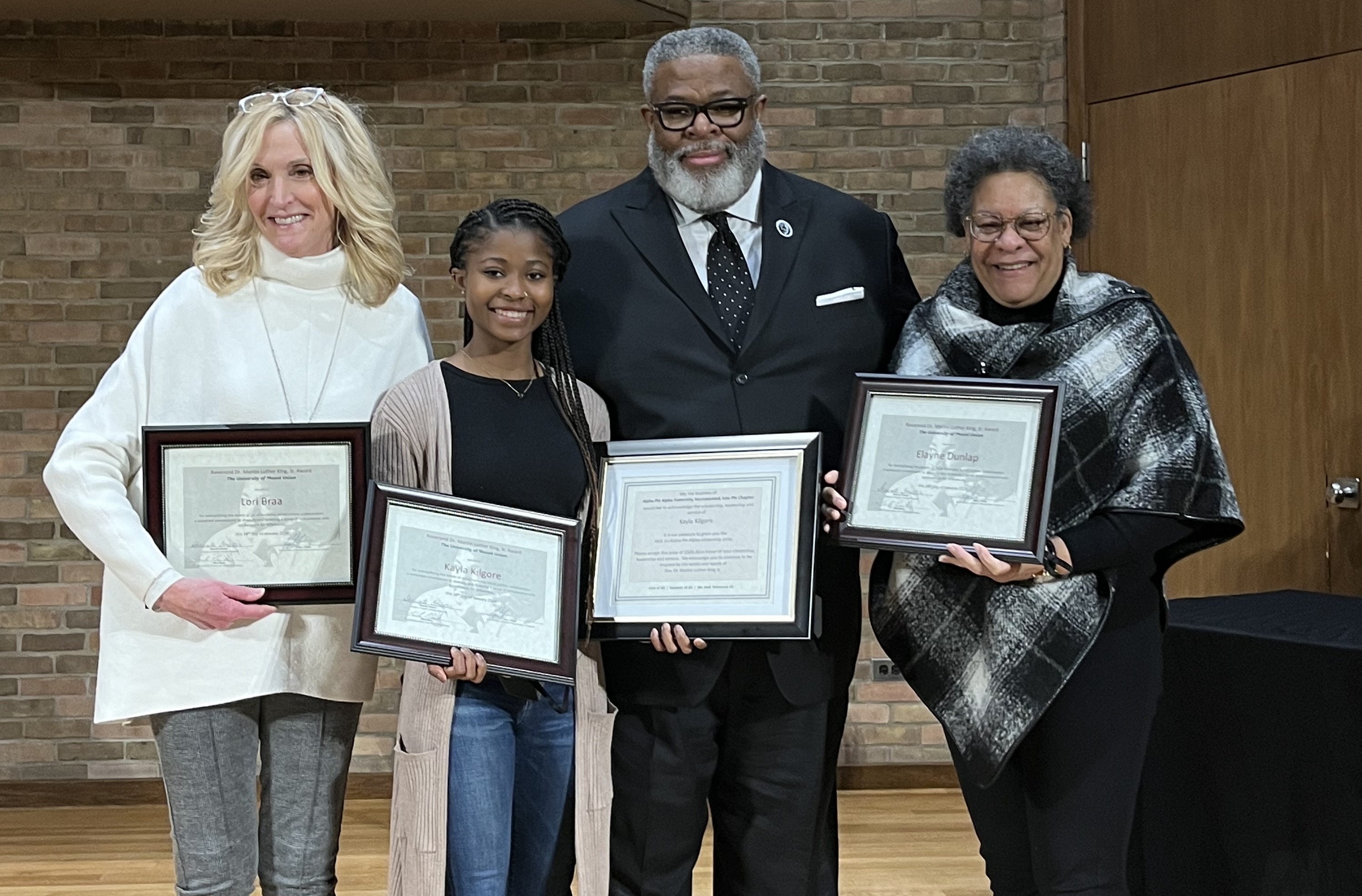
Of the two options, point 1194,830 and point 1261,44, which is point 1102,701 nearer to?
point 1194,830

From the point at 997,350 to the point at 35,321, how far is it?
409 cm

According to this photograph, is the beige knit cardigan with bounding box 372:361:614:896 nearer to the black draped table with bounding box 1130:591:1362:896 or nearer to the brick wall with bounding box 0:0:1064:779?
the black draped table with bounding box 1130:591:1362:896

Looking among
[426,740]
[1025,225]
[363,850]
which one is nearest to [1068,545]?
[1025,225]

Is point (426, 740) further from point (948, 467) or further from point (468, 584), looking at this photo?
point (948, 467)

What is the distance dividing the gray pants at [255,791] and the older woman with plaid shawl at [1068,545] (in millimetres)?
984

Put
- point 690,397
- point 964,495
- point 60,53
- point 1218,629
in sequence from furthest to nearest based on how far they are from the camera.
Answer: point 60,53 < point 1218,629 < point 690,397 < point 964,495

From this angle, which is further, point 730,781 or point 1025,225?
point 730,781

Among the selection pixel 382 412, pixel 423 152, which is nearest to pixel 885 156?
pixel 423 152

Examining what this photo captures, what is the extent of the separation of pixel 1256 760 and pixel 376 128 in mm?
3758

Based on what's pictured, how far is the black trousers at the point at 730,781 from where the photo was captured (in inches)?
96.2

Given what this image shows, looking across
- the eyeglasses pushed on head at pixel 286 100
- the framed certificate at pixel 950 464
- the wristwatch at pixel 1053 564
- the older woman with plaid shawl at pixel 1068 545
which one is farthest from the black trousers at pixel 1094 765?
the eyeglasses pushed on head at pixel 286 100

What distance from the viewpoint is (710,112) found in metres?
2.49

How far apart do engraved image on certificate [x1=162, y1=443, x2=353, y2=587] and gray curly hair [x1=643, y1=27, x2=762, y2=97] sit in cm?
95

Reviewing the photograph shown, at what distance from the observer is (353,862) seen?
439 centimetres
